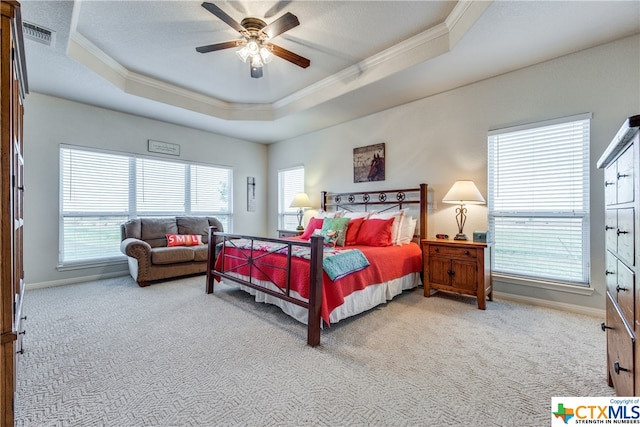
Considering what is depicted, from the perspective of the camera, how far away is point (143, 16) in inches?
106

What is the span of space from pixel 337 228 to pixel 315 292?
1632mm

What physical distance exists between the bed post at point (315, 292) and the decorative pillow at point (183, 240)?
326 cm

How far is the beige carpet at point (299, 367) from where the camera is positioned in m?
1.52

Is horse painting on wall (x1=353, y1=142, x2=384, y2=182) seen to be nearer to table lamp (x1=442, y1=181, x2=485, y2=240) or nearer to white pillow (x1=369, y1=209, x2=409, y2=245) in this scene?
white pillow (x1=369, y1=209, x2=409, y2=245)

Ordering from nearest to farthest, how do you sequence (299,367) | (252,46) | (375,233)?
(299,367) < (252,46) < (375,233)

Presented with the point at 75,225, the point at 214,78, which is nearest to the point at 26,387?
the point at 75,225

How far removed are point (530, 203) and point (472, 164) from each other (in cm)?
79

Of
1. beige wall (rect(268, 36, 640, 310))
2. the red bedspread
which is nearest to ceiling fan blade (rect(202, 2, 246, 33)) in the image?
the red bedspread

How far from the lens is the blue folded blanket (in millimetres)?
2463

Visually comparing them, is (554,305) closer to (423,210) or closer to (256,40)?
(423,210)

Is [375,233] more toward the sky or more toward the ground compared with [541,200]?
more toward the ground

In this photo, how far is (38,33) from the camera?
8.52 feet

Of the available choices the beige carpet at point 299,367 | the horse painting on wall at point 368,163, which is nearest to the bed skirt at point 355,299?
the beige carpet at point 299,367

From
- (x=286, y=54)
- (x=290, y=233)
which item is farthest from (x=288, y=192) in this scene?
(x=286, y=54)
